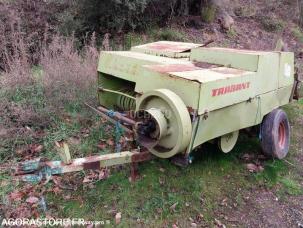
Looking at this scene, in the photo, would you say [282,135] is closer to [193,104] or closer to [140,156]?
[193,104]

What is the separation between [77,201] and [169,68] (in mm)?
1493

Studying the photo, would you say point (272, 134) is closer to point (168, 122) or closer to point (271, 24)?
point (168, 122)

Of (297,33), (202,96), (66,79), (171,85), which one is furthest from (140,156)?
(297,33)

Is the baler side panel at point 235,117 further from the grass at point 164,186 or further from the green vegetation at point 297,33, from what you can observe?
the green vegetation at point 297,33

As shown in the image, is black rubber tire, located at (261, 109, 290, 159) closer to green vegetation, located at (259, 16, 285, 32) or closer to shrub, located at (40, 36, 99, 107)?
shrub, located at (40, 36, 99, 107)

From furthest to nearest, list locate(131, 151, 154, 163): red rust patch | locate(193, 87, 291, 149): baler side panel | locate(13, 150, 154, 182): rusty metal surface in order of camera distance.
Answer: locate(131, 151, 154, 163): red rust patch
locate(193, 87, 291, 149): baler side panel
locate(13, 150, 154, 182): rusty metal surface

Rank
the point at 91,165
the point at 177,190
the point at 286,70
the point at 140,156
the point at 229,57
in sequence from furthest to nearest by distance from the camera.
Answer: the point at 286,70, the point at 229,57, the point at 177,190, the point at 140,156, the point at 91,165

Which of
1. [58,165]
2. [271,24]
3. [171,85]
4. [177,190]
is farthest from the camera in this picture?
[271,24]

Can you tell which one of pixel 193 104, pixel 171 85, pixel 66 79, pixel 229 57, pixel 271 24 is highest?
pixel 271 24

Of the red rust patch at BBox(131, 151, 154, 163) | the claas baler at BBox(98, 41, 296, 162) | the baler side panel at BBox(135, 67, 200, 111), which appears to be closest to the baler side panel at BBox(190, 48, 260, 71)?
the claas baler at BBox(98, 41, 296, 162)

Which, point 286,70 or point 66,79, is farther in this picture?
point 66,79

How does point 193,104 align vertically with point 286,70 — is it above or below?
below

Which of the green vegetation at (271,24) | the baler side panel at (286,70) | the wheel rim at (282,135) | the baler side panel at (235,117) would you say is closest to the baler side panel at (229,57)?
the baler side panel at (235,117)

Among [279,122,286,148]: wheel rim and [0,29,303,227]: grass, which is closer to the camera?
[0,29,303,227]: grass
